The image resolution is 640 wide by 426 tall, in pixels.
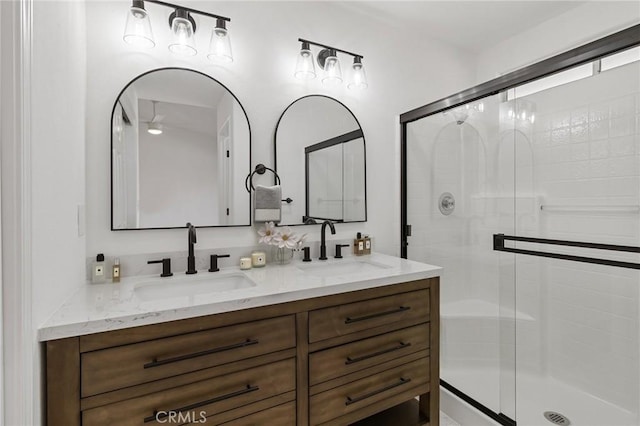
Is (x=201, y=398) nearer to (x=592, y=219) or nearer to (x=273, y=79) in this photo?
(x=273, y=79)

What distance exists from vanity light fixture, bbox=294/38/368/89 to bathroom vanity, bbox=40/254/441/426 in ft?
3.79

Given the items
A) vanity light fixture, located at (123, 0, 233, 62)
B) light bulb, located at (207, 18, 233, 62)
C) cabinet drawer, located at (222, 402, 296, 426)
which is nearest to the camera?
cabinet drawer, located at (222, 402, 296, 426)

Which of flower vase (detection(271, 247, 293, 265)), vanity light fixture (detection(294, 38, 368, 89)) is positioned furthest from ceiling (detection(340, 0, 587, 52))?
flower vase (detection(271, 247, 293, 265))

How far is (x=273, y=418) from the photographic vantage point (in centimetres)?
114

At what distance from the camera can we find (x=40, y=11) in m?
0.87

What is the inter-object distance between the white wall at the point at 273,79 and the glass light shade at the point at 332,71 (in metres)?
0.06

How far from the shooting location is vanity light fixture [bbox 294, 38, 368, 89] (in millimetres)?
1854

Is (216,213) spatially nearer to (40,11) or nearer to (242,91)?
(242,91)

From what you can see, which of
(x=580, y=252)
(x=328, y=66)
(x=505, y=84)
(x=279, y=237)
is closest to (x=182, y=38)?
(x=328, y=66)

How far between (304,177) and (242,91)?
1.88 feet

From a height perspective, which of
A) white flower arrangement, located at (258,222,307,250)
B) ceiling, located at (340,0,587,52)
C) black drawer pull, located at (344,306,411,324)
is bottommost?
black drawer pull, located at (344,306,411,324)

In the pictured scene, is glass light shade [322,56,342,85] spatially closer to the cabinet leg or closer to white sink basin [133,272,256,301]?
white sink basin [133,272,256,301]

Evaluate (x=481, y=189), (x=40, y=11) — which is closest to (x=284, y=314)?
(x=40, y=11)
